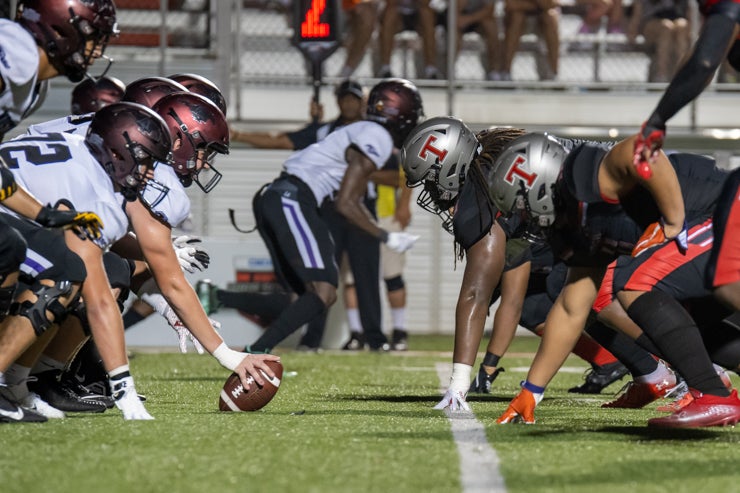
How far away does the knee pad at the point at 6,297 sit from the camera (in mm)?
4554

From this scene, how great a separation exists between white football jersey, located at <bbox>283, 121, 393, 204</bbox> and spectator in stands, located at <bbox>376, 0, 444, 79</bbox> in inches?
158

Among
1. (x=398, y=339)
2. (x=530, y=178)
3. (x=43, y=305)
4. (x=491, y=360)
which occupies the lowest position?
→ (x=398, y=339)

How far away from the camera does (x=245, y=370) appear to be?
201 inches

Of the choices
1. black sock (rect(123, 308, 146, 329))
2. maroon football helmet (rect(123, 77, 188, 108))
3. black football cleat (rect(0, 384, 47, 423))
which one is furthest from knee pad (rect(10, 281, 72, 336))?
black sock (rect(123, 308, 146, 329))

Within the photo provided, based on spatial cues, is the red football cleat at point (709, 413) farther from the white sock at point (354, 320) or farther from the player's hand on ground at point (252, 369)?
the white sock at point (354, 320)

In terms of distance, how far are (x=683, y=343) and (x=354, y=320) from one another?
6.42m

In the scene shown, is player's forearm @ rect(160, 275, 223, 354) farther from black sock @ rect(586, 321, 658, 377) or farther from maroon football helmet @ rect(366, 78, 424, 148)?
maroon football helmet @ rect(366, 78, 424, 148)

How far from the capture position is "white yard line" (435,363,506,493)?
342cm

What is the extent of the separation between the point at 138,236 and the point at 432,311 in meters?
7.56

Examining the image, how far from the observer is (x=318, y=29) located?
35.9ft

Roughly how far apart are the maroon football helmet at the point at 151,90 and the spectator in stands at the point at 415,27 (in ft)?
22.6

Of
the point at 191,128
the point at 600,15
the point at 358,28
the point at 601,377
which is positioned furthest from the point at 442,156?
the point at 600,15

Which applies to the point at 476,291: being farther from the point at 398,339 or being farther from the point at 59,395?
the point at 398,339

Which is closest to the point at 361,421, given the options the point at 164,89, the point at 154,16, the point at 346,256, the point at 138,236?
the point at 138,236
